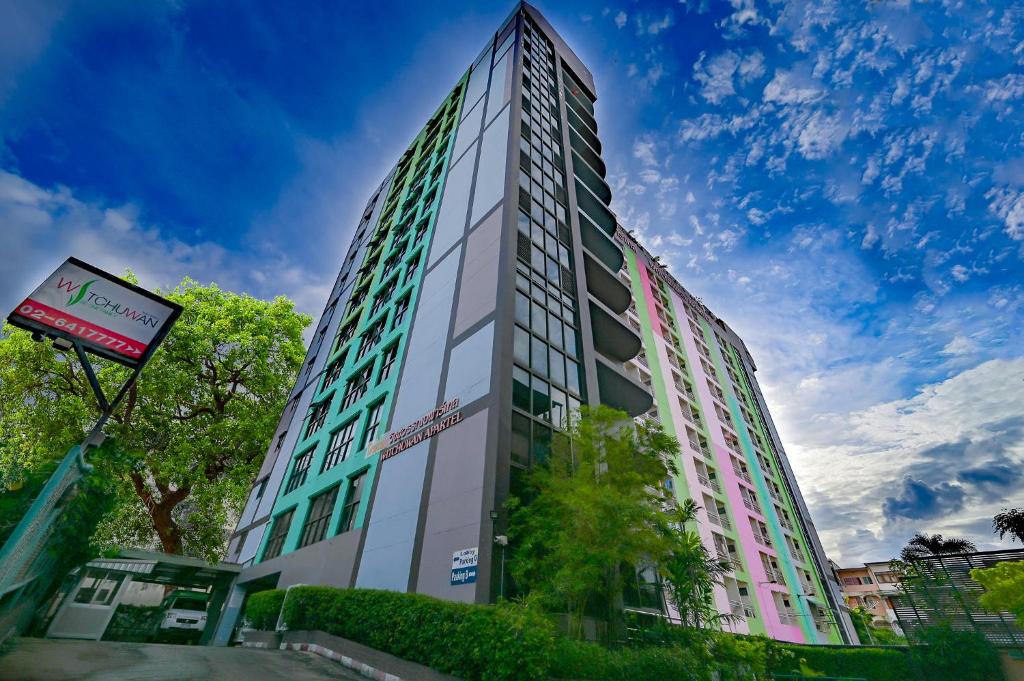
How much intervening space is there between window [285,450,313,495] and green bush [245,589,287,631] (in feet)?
24.5

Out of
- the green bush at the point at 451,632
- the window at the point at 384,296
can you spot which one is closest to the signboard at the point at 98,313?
the green bush at the point at 451,632

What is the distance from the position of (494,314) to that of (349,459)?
10481 mm

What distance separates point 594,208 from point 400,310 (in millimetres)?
14713

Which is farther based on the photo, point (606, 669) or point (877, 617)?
point (877, 617)

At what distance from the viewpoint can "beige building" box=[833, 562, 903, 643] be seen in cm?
7562

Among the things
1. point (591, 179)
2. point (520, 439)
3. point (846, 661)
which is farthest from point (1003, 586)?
point (591, 179)

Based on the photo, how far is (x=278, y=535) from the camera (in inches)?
968

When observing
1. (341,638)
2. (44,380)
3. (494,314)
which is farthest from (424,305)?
(44,380)

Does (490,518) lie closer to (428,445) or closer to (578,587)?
(578,587)

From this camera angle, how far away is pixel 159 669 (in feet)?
30.2

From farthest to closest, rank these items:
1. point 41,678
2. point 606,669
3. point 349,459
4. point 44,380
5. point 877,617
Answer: point 877,617 < point 44,380 < point 349,459 < point 606,669 < point 41,678

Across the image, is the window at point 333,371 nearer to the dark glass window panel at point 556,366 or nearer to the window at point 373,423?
the window at point 373,423

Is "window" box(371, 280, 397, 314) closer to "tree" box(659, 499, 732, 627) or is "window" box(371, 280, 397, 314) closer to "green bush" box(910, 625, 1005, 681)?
"tree" box(659, 499, 732, 627)

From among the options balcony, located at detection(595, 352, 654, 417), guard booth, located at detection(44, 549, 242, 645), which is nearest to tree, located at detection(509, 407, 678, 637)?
balcony, located at detection(595, 352, 654, 417)
